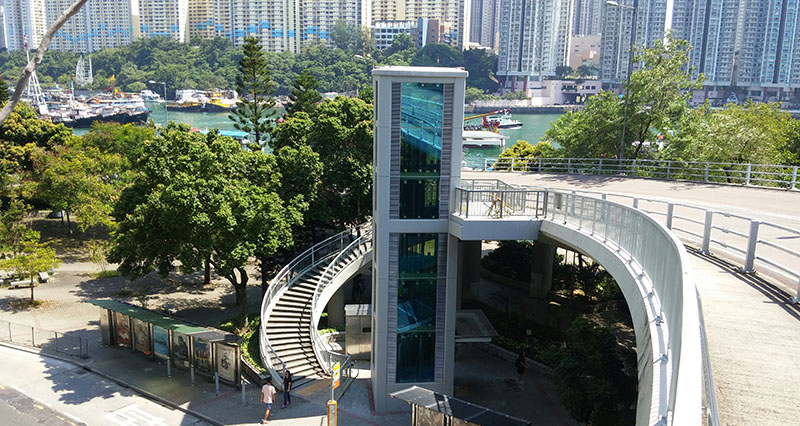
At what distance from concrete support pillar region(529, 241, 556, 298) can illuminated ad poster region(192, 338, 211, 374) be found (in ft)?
45.7

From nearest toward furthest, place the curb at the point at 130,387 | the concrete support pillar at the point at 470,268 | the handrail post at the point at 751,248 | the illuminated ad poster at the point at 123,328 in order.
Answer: the handrail post at the point at 751,248 → the curb at the point at 130,387 → the illuminated ad poster at the point at 123,328 → the concrete support pillar at the point at 470,268

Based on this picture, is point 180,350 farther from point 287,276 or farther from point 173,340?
point 287,276

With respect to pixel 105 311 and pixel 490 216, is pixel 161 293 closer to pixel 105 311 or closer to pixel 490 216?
pixel 105 311

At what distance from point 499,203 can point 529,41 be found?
161 m

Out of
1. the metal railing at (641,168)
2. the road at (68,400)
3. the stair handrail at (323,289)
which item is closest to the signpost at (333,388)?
the stair handrail at (323,289)

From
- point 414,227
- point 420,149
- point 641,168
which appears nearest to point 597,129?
point 641,168

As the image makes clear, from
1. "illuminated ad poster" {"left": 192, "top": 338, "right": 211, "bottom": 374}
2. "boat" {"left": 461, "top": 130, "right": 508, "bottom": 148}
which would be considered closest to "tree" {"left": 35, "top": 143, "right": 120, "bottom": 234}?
"illuminated ad poster" {"left": 192, "top": 338, "right": 211, "bottom": 374}

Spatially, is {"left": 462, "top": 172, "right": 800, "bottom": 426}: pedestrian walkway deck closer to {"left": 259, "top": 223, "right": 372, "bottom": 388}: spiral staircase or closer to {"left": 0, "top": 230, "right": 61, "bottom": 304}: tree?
{"left": 259, "top": 223, "right": 372, "bottom": 388}: spiral staircase

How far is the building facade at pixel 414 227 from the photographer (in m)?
16.3

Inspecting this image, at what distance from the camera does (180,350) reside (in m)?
19.7

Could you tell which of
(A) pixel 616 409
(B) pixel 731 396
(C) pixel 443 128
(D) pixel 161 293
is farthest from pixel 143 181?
(B) pixel 731 396

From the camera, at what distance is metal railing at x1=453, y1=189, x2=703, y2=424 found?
423cm

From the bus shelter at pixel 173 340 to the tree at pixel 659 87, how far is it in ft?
68.4

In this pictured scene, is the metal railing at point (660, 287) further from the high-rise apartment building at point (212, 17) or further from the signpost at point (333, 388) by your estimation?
the high-rise apartment building at point (212, 17)
